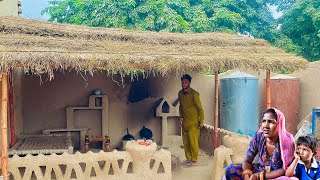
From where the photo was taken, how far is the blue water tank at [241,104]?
998 centimetres

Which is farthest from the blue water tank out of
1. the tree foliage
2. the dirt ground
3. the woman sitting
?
the woman sitting

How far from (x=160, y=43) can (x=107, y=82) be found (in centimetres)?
241

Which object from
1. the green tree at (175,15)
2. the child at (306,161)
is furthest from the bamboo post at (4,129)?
the green tree at (175,15)

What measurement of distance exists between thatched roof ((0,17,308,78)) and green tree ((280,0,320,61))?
23.1ft

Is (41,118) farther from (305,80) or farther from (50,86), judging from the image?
(305,80)

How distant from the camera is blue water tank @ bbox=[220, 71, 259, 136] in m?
9.98

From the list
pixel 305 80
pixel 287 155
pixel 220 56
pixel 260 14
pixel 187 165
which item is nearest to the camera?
pixel 287 155

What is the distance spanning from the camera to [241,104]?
9.99m

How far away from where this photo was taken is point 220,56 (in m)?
6.36

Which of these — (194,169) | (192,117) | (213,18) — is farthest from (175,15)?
(194,169)

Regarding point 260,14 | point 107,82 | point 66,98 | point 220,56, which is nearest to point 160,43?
point 220,56

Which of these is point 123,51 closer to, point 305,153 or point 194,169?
point 194,169

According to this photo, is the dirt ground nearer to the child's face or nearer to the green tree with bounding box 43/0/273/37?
the child's face

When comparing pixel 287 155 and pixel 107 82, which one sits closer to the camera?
pixel 287 155
